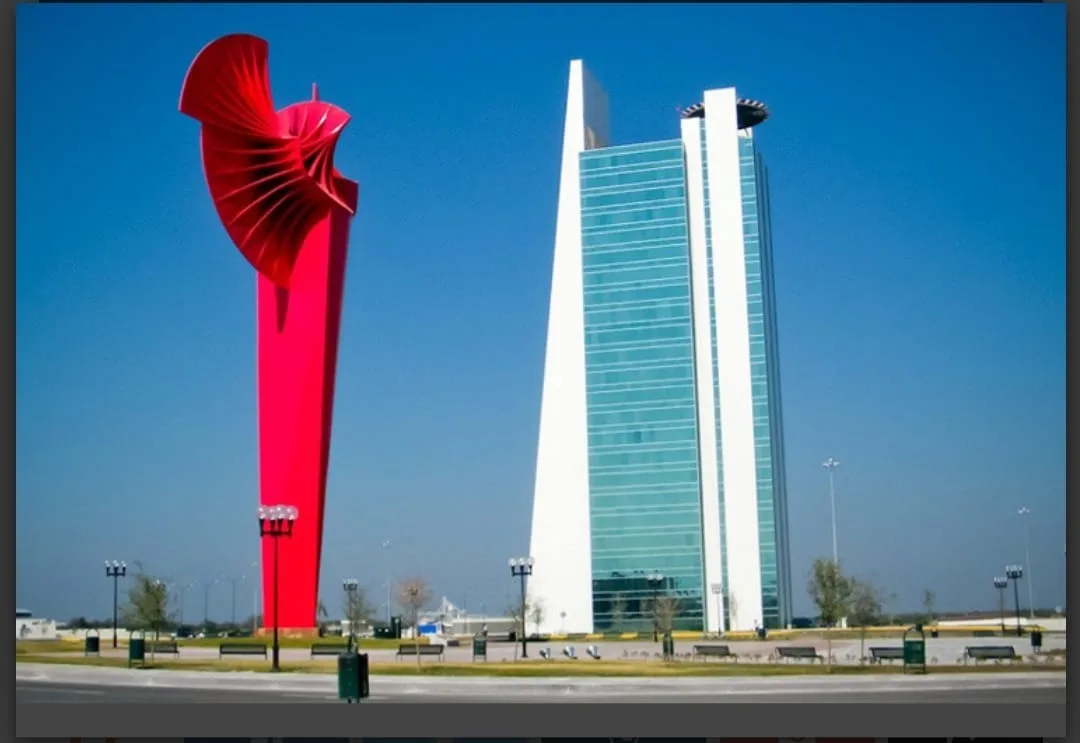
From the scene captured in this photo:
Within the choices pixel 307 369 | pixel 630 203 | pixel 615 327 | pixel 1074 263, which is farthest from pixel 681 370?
pixel 1074 263

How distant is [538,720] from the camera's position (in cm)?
2052

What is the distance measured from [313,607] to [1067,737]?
2316 cm

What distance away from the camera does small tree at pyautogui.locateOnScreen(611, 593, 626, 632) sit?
196ft

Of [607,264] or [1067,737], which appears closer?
[1067,737]

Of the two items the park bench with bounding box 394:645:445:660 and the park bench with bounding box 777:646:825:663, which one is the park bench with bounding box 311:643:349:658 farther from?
the park bench with bounding box 777:646:825:663

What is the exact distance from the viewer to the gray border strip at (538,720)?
763 inches

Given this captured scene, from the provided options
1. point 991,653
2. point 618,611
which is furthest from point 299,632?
point 618,611

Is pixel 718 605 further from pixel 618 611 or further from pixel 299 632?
pixel 299 632

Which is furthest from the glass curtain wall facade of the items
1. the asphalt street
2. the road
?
the asphalt street

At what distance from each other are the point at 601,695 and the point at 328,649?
12.3 meters

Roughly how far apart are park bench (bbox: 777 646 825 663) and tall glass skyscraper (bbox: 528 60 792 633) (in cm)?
2815

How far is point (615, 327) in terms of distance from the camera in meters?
60.8

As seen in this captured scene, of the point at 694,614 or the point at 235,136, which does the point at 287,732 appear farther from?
the point at 694,614

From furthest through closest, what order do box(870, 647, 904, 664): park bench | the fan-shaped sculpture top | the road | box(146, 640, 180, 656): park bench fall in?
the fan-shaped sculpture top < box(146, 640, 180, 656): park bench < box(870, 647, 904, 664): park bench < the road
